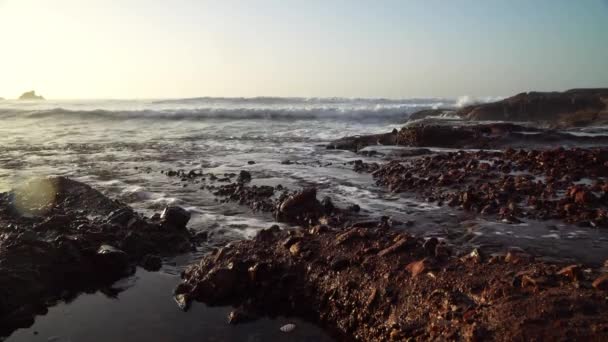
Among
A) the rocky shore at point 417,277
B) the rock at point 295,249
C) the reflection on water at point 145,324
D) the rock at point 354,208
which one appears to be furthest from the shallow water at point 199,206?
the rock at point 295,249

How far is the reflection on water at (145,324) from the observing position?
3709 mm

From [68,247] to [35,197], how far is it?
3338mm

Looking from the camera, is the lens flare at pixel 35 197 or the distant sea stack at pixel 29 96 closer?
the lens flare at pixel 35 197

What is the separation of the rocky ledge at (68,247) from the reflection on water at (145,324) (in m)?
0.26

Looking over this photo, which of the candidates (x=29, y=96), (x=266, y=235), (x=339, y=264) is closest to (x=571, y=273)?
(x=339, y=264)

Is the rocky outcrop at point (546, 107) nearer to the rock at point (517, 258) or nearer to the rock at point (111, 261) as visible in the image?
the rock at point (517, 258)

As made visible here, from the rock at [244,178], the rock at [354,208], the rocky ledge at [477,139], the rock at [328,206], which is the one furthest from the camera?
the rocky ledge at [477,139]

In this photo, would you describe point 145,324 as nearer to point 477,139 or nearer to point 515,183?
point 515,183

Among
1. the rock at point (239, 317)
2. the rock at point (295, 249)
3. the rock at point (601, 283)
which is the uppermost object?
the rock at point (601, 283)

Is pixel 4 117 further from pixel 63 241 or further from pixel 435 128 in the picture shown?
pixel 63 241

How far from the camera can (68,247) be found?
5035mm

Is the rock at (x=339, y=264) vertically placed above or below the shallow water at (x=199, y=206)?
above

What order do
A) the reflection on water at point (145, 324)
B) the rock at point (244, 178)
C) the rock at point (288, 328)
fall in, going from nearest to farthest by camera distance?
the reflection on water at point (145, 324)
the rock at point (288, 328)
the rock at point (244, 178)

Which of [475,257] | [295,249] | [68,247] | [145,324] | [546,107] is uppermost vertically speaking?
[546,107]
